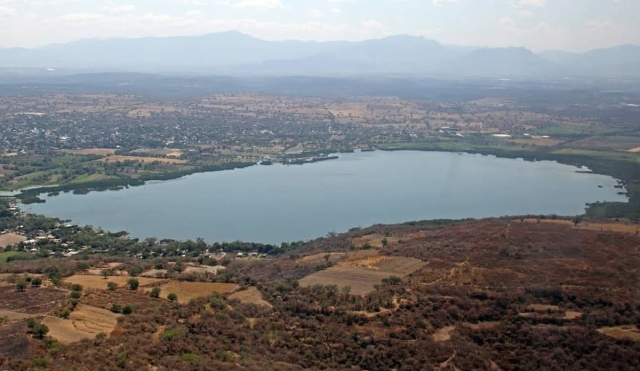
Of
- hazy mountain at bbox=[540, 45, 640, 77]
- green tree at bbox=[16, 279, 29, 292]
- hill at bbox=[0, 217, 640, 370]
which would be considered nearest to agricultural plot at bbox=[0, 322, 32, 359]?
hill at bbox=[0, 217, 640, 370]

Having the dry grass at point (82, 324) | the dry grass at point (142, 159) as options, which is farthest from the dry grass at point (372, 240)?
the dry grass at point (142, 159)

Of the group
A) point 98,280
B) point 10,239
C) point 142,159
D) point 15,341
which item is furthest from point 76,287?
point 142,159

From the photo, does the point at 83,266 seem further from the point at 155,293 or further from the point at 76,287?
the point at 155,293

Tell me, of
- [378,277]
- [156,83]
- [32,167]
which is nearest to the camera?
[378,277]

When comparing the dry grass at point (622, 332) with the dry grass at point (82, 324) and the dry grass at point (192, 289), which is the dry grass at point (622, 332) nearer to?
the dry grass at point (192, 289)

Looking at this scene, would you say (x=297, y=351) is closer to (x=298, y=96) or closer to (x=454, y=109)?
(x=454, y=109)

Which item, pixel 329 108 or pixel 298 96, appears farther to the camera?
pixel 298 96

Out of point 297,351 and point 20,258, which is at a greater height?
point 297,351

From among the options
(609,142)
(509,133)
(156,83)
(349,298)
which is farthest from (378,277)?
(156,83)
